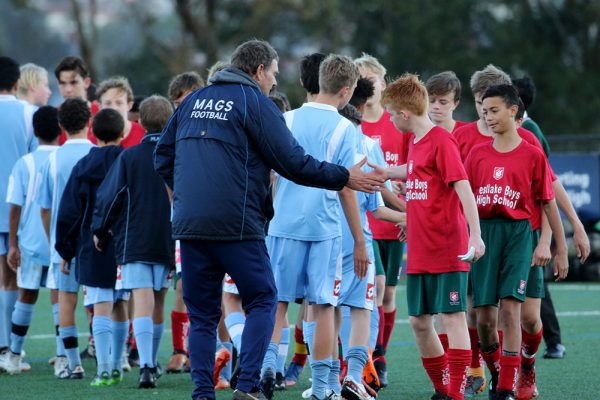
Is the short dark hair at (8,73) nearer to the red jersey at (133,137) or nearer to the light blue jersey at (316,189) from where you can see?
the red jersey at (133,137)

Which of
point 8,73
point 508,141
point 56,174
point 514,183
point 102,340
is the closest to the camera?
point 514,183

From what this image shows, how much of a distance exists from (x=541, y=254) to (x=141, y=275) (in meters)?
2.69

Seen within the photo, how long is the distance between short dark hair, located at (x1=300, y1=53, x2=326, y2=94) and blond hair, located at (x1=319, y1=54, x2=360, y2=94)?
0.99 feet

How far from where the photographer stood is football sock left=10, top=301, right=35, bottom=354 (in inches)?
364

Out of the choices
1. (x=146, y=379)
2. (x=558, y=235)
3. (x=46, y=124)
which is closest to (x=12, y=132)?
(x=46, y=124)

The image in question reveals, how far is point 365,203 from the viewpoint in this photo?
25.3ft

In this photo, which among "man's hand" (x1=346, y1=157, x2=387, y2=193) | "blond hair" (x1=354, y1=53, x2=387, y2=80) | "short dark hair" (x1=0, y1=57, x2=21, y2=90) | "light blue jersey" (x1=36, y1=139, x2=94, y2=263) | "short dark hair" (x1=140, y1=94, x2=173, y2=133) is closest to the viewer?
"man's hand" (x1=346, y1=157, x2=387, y2=193)

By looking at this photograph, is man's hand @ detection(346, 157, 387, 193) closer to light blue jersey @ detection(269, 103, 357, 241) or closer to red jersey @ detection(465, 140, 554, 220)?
light blue jersey @ detection(269, 103, 357, 241)

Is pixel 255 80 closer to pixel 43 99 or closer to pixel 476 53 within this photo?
pixel 43 99

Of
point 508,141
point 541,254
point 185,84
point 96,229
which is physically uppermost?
point 185,84

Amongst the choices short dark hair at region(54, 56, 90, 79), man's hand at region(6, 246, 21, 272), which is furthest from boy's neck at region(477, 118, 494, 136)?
short dark hair at region(54, 56, 90, 79)

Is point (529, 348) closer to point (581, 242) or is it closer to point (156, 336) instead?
point (581, 242)

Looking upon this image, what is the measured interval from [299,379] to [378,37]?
30.0 metres

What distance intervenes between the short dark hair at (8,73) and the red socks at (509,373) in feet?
16.4
